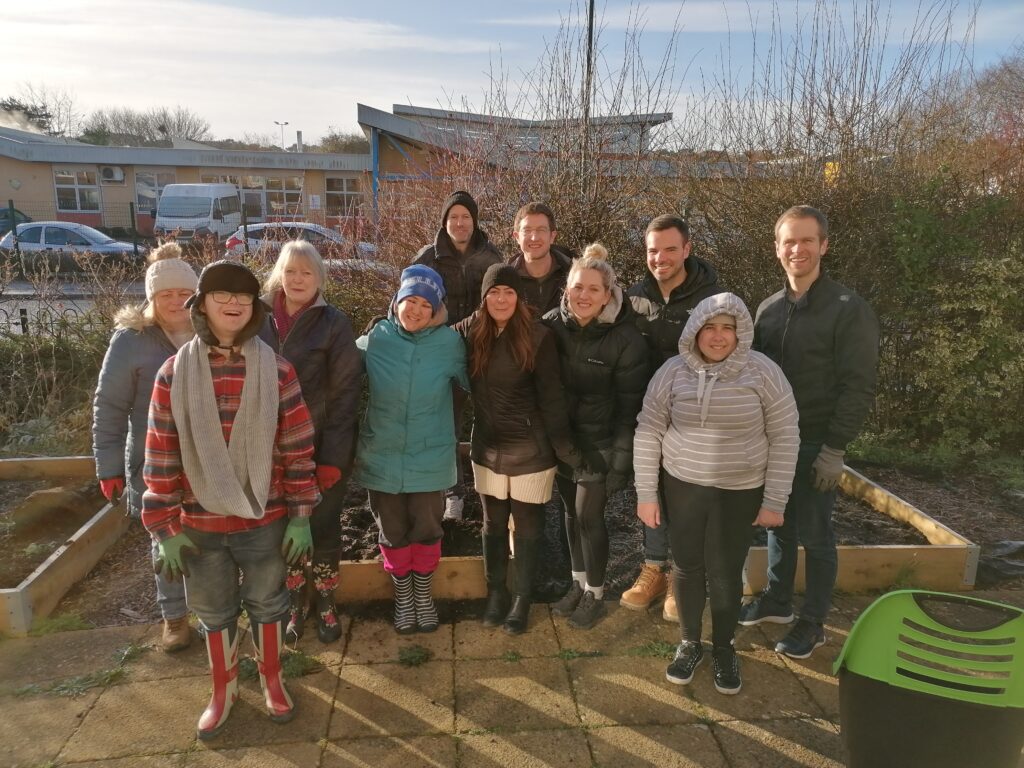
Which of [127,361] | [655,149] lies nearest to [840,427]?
[127,361]

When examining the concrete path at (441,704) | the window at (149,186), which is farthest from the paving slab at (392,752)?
the window at (149,186)

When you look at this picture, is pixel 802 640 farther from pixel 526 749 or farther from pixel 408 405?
pixel 408 405

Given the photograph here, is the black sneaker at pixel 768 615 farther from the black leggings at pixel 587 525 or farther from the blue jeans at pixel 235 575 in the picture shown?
the blue jeans at pixel 235 575

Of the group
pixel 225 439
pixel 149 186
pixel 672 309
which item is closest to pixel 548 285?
pixel 672 309

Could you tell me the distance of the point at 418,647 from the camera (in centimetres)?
325

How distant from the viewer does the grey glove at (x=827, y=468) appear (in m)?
2.94

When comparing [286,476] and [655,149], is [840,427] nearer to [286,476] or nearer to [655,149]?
[286,476]

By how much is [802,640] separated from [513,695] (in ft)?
4.72

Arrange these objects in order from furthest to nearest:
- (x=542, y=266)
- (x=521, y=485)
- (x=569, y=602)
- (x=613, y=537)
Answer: (x=613, y=537) < (x=542, y=266) < (x=569, y=602) < (x=521, y=485)

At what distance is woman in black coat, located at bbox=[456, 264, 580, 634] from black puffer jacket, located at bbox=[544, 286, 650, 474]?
107 millimetres

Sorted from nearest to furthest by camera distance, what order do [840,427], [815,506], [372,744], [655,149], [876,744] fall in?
[876,744], [372,744], [840,427], [815,506], [655,149]

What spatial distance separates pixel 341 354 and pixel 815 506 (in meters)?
2.32

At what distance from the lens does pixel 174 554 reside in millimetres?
2496

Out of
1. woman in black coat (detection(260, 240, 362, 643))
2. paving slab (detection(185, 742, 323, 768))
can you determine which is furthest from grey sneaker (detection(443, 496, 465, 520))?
paving slab (detection(185, 742, 323, 768))
